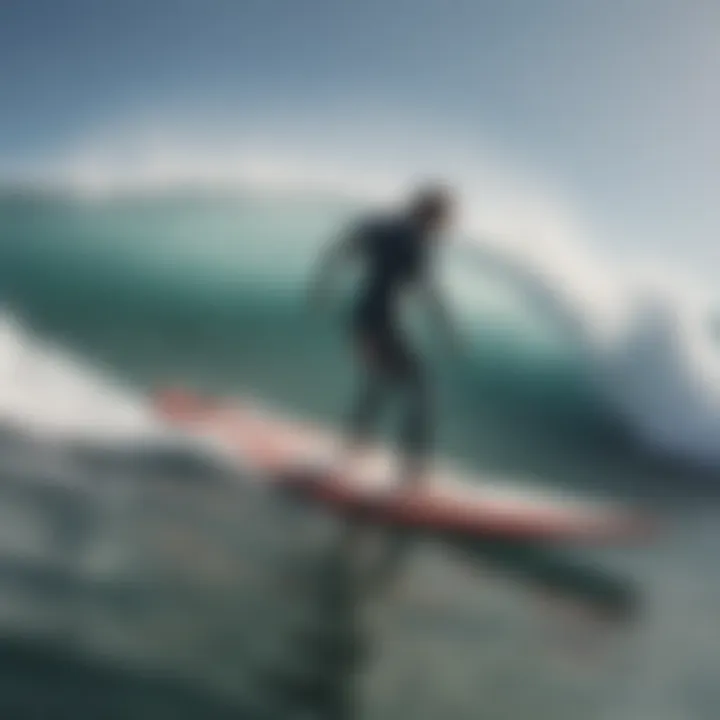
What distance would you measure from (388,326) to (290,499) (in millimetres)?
241

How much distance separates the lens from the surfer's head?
139 cm

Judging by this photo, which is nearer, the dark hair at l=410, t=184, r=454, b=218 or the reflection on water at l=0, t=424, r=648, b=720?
the reflection on water at l=0, t=424, r=648, b=720

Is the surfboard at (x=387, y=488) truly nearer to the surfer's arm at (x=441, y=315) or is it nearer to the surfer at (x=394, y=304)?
the surfer at (x=394, y=304)

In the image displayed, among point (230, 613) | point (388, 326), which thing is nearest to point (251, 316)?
point (388, 326)

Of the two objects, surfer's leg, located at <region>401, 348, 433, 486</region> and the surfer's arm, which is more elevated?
the surfer's arm

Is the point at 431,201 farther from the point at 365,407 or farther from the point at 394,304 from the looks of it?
the point at 365,407

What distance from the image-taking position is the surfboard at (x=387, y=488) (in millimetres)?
1333

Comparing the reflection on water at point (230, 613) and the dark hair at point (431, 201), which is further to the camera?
the dark hair at point (431, 201)

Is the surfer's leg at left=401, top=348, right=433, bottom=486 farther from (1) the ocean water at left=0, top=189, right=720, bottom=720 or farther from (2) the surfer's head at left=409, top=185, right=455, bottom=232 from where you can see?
(2) the surfer's head at left=409, top=185, right=455, bottom=232

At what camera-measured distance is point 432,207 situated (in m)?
1.39

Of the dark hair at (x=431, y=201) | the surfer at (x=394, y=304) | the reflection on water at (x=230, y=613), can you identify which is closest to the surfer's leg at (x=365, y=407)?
the surfer at (x=394, y=304)

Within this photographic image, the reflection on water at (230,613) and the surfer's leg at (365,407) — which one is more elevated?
the surfer's leg at (365,407)

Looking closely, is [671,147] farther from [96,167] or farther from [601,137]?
[96,167]

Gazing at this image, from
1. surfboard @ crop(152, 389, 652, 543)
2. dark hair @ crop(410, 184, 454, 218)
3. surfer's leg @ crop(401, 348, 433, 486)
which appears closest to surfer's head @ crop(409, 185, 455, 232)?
dark hair @ crop(410, 184, 454, 218)
